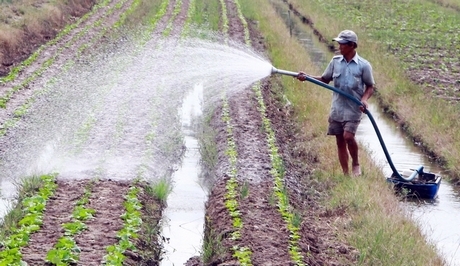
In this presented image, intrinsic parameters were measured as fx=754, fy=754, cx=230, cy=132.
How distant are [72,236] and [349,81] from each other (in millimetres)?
3381

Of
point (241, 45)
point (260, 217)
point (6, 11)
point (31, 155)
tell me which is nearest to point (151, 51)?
point (241, 45)

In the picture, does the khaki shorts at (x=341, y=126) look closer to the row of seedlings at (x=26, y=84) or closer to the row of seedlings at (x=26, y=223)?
the row of seedlings at (x=26, y=223)

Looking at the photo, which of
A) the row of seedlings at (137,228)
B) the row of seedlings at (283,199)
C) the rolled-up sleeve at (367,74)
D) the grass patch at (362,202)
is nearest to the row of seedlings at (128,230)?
the row of seedlings at (137,228)

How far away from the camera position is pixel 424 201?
27.3 ft

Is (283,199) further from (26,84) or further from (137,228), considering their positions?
(26,84)

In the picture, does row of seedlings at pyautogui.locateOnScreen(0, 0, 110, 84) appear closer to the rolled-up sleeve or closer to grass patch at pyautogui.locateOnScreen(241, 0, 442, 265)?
grass patch at pyautogui.locateOnScreen(241, 0, 442, 265)

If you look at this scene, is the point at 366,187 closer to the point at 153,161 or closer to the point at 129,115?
the point at 153,161

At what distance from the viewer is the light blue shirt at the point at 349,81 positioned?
25.4 ft

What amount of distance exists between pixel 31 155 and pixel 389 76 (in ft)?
25.8

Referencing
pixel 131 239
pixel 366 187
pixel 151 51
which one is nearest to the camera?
pixel 131 239

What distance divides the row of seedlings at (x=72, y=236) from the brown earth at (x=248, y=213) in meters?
0.06

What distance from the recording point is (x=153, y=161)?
8281 millimetres

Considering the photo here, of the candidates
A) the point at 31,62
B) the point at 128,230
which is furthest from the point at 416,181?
the point at 31,62

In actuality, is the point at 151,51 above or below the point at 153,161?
below
